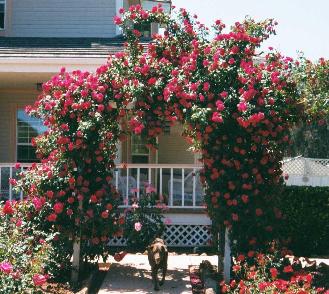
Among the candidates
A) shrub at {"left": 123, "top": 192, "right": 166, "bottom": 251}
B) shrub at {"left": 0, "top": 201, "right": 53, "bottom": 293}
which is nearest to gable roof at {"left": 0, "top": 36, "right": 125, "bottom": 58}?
shrub at {"left": 123, "top": 192, "right": 166, "bottom": 251}

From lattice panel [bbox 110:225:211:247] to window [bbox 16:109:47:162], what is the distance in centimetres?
440

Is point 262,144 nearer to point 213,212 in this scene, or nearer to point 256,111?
point 256,111

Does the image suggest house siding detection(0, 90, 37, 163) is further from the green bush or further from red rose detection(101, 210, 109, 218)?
the green bush

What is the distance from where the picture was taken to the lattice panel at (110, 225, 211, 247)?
11.0m

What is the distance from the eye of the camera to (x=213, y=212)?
800 cm

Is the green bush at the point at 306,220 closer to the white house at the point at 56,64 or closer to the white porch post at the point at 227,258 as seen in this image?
the white house at the point at 56,64

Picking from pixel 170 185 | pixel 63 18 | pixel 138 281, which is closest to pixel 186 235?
pixel 170 185

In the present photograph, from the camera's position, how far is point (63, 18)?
14266 millimetres

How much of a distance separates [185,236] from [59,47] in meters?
5.14

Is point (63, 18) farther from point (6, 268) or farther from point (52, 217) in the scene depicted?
point (6, 268)

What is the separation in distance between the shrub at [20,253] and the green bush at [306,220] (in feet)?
17.1

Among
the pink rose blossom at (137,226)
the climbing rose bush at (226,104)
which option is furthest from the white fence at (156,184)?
the climbing rose bush at (226,104)

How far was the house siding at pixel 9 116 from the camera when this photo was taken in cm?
1379

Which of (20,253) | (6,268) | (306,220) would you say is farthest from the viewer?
(306,220)
